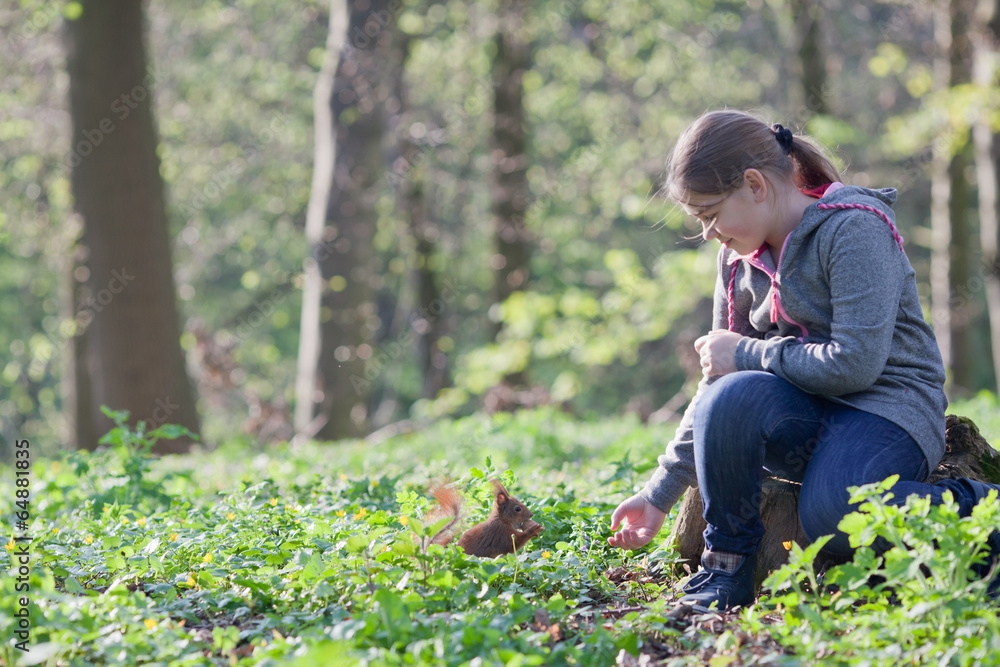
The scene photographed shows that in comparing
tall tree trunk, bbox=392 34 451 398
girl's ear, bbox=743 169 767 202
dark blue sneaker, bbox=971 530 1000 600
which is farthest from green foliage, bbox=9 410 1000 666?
tall tree trunk, bbox=392 34 451 398

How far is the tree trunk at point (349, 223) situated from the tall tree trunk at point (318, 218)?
0.06 m

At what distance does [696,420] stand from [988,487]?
2.78 feet

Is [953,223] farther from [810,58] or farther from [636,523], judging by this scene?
[636,523]

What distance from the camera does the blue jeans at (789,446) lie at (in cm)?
237

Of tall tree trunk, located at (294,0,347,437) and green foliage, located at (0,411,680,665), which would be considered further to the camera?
tall tree trunk, located at (294,0,347,437)

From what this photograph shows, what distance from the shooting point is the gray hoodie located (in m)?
2.42

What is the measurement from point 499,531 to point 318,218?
7.79m

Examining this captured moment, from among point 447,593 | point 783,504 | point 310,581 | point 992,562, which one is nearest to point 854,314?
point 783,504

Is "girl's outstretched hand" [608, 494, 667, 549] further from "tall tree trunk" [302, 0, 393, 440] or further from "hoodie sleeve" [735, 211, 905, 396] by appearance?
"tall tree trunk" [302, 0, 393, 440]

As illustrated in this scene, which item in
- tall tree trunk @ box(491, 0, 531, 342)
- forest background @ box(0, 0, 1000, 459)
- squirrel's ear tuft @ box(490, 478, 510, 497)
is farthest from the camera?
tall tree trunk @ box(491, 0, 531, 342)

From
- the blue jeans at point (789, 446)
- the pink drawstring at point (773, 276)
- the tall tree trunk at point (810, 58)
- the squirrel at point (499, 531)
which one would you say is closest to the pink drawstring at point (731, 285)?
the pink drawstring at point (773, 276)

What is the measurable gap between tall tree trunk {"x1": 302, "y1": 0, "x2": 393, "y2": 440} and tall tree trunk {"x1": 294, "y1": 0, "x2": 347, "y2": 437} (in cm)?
5

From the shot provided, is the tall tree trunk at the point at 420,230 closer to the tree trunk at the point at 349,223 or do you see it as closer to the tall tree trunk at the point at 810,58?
the tree trunk at the point at 349,223

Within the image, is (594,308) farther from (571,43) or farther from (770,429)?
(770,429)
